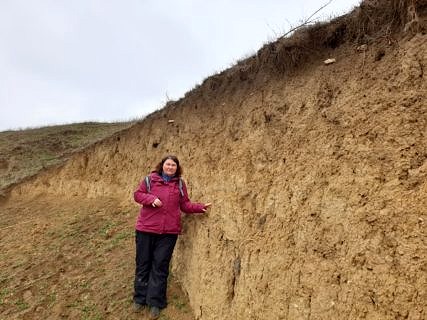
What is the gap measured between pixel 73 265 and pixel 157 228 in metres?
3.07

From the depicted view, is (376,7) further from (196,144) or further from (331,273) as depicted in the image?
A: (196,144)

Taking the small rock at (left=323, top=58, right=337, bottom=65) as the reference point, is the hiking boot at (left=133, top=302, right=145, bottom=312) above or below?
below

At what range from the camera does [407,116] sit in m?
4.16

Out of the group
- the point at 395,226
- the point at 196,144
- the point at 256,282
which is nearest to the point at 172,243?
the point at 256,282

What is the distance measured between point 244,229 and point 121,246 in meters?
3.58

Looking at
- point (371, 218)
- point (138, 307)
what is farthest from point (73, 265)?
point (371, 218)

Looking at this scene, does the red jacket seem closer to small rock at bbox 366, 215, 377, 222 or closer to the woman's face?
the woman's face

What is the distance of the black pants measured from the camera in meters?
6.11

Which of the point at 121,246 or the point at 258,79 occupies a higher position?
the point at 258,79

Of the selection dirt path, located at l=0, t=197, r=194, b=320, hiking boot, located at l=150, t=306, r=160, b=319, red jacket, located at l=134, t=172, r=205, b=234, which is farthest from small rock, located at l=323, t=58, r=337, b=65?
hiking boot, located at l=150, t=306, r=160, b=319

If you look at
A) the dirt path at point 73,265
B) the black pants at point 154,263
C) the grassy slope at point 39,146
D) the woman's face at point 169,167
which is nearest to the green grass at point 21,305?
the dirt path at point 73,265

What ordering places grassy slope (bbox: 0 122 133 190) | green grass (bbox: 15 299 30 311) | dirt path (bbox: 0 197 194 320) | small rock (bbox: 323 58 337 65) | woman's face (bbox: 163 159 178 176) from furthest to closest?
grassy slope (bbox: 0 122 133 190) → green grass (bbox: 15 299 30 311) → dirt path (bbox: 0 197 194 320) → woman's face (bbox: 163 159 178 176) → small rock (bbox: 323 58 337 65)

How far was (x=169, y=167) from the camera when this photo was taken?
6.20 m

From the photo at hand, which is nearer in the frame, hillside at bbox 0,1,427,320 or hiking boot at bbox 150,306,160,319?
hillside at bbox 0,1,427,320
